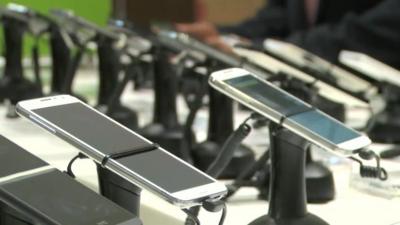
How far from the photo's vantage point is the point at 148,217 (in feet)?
1.81

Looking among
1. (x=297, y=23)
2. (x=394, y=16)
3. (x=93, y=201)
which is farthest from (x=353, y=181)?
(x=297, y=23)

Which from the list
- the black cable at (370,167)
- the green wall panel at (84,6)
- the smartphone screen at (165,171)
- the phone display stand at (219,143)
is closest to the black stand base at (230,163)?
the phone display stand at (219,143)

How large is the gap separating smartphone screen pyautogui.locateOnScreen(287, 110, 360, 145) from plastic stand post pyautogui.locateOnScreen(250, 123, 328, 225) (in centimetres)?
1

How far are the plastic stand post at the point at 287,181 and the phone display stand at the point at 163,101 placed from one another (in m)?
0.25

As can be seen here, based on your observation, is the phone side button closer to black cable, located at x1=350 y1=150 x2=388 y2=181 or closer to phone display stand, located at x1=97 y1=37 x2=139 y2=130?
black cable, located at x1=350 y1=150 x2=388 y2=181

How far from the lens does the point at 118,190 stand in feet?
1.40

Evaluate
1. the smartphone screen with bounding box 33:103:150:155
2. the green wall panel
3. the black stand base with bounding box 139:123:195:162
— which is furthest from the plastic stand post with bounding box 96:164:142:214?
the green wall panel

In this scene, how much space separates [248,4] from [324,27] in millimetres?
938

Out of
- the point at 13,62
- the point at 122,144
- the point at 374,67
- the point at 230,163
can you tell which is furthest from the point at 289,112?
the point at 13,62

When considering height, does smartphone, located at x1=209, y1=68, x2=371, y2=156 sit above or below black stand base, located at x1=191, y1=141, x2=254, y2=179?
above

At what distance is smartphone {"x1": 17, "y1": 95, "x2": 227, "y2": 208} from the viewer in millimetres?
377

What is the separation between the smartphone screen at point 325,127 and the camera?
446mm

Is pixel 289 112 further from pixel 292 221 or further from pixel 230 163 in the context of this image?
pixel 230 163

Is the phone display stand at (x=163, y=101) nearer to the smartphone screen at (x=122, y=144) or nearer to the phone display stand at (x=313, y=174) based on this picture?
the phone display stand at (x=313, y=174)
